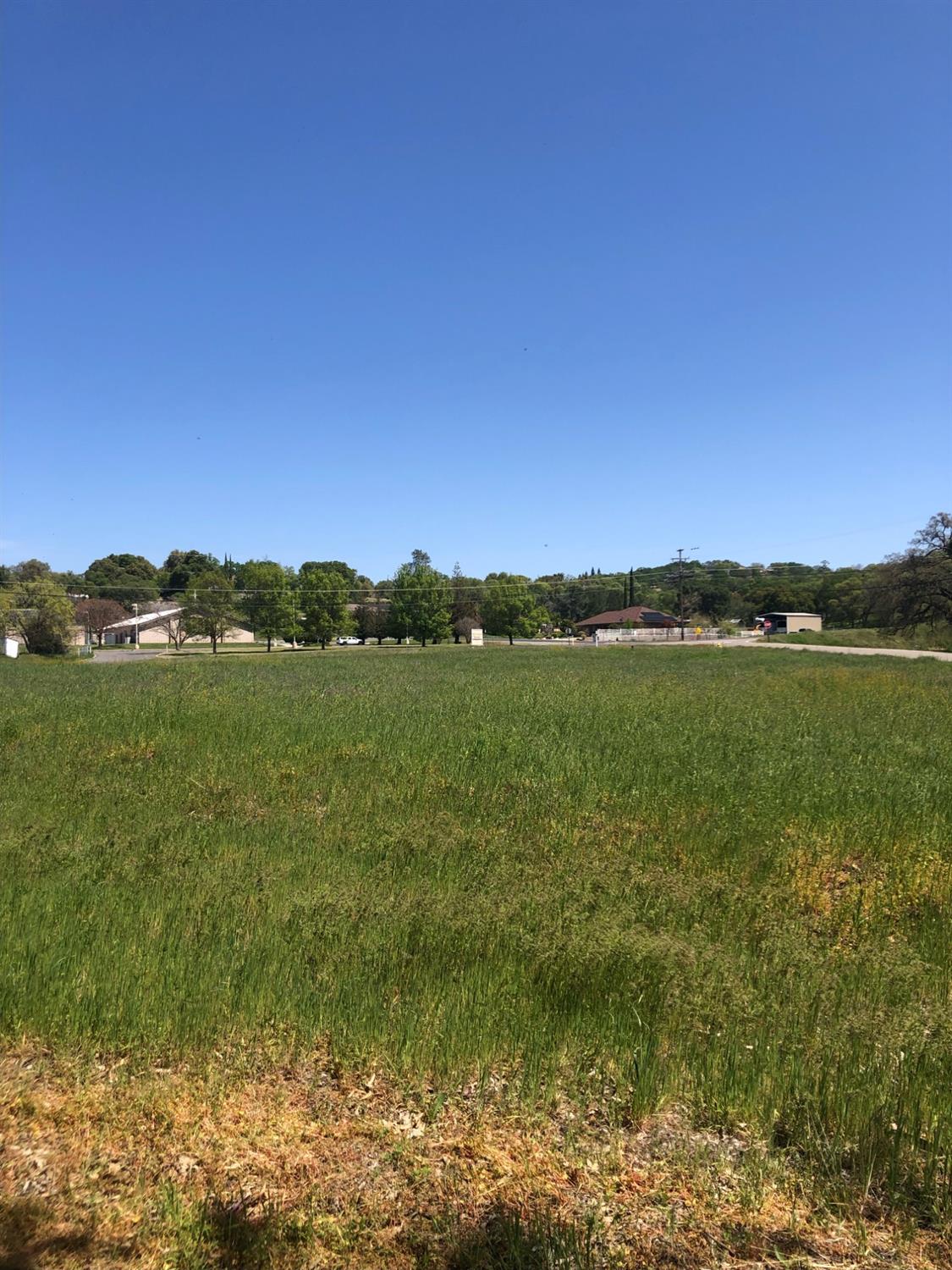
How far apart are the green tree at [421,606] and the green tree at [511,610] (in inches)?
338

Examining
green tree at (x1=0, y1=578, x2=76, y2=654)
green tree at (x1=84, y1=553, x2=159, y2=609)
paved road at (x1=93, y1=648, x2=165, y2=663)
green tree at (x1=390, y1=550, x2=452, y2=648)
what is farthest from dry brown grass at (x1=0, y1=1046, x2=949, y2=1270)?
green tree at (x1=84, y1=553, x2=159, y2=609)

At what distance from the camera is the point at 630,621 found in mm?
117438

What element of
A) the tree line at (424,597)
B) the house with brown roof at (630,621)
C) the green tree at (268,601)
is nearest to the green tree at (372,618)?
the tree line at (424,597)

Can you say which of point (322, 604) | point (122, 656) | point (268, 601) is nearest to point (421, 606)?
point (322, 604)

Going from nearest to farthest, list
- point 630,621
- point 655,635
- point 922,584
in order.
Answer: point 922,584
point 655,635
point 630,621

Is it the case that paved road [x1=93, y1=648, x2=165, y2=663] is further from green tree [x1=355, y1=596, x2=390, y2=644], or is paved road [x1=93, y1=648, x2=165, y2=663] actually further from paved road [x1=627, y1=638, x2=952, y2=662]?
paved road [x1=627, y1=638, x2=952, y2=662]

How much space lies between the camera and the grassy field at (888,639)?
57.2 metres

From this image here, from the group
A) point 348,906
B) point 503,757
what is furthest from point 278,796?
point 348,906

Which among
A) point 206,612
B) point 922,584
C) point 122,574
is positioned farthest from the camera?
point 122,574

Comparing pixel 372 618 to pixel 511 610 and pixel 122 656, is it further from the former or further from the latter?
pixel 122 656

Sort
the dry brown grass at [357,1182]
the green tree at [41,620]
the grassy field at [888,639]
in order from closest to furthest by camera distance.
Answer: the dry brown grass at [357,1182]
the grassy field at [888,639]
the green tree at [41,620]

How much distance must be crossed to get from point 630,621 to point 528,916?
11395cm

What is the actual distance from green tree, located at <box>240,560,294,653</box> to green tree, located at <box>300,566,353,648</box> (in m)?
2.52

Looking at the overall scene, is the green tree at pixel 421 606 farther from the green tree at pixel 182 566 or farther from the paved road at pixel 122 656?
the green tree at pixel 182 566
